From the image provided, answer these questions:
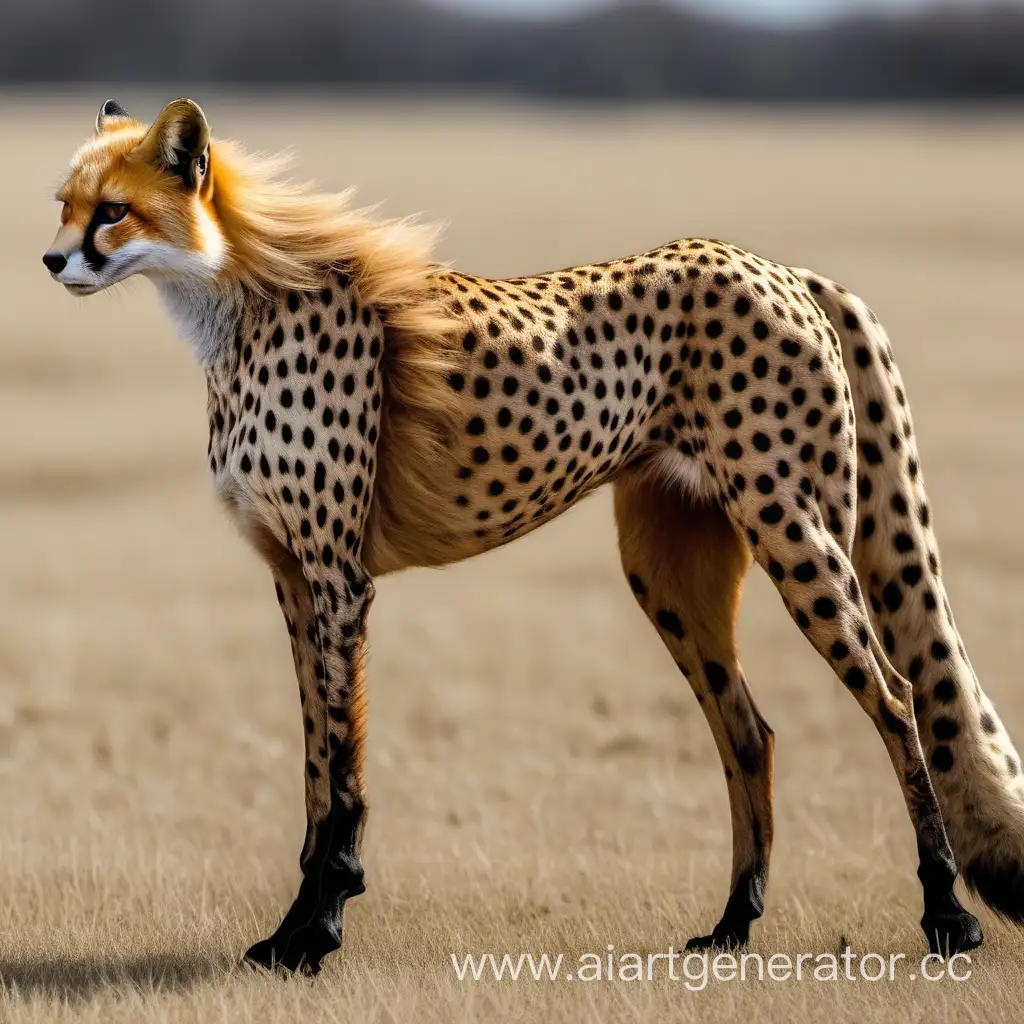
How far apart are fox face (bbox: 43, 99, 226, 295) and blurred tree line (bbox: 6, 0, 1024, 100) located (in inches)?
2058

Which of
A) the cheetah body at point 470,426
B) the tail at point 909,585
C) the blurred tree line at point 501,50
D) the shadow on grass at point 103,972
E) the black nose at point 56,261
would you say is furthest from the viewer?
the blurred tree line at point 501,50

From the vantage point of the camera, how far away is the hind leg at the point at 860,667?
4.77 metres

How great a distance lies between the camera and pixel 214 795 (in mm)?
7664

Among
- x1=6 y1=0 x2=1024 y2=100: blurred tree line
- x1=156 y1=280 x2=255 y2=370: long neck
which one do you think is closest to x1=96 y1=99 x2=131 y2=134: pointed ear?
x1=156 y1=280 x2=255 y2=370: long neck

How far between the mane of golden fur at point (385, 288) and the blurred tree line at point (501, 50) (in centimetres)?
5191

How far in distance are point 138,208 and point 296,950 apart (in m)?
2.01

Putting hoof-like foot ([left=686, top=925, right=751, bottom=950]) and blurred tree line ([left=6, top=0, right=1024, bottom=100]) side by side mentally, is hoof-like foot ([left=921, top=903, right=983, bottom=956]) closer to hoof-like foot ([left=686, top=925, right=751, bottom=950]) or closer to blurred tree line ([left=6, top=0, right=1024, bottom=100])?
hoof-like foot ([left=686, top=925, right=751, bottom=950])

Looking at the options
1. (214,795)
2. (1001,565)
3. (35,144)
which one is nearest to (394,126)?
(35,144)

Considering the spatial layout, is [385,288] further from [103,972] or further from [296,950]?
[103,972]

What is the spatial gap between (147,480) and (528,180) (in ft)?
57.0

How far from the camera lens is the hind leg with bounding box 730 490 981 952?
188 inches

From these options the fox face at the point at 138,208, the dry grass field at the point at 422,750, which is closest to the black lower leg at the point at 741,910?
the dry grass field at the point at 422,750

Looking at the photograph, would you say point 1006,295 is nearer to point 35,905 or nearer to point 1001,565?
point 1001,565

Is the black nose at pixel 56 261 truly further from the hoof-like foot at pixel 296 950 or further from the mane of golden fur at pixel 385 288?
the hoof-like foot at pixel 296 950
